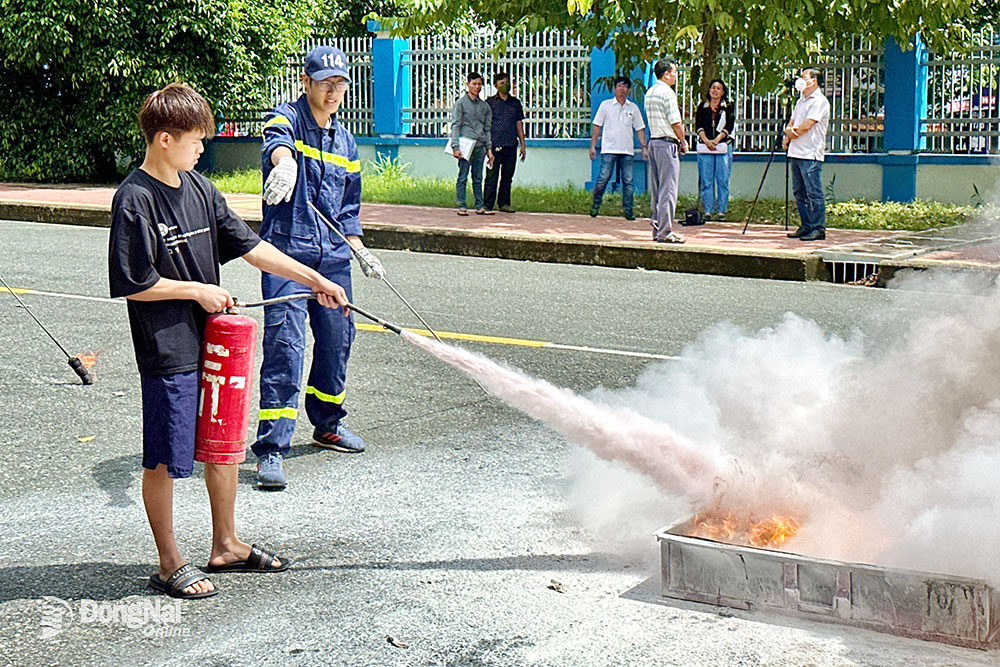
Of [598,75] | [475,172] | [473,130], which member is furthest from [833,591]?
[598,75]

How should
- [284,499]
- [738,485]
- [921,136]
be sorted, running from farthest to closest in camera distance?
[921,136] → [284,499] → [738,485]

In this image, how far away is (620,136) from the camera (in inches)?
625

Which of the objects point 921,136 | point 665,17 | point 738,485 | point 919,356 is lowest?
point 738,485

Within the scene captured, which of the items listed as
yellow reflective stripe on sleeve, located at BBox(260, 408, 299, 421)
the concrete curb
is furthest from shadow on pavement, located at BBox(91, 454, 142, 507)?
the concrete curb

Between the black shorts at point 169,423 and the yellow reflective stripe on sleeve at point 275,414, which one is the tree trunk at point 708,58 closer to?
the yellow reflective stripe on sleeve at point 275,414

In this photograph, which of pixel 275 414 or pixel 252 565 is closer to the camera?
pixel 252 565

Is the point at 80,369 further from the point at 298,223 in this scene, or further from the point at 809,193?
the point at 809,193

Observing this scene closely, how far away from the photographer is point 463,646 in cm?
381

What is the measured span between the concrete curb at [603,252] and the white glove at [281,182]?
782 centimetres

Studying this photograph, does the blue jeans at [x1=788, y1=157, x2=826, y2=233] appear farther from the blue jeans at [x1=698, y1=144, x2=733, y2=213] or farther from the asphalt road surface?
the asphalt road surface

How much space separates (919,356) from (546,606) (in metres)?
1.61

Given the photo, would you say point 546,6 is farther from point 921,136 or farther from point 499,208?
point 921,136

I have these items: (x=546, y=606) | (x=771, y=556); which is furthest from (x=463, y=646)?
(x=771, y=556)

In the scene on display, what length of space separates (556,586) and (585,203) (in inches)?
527
